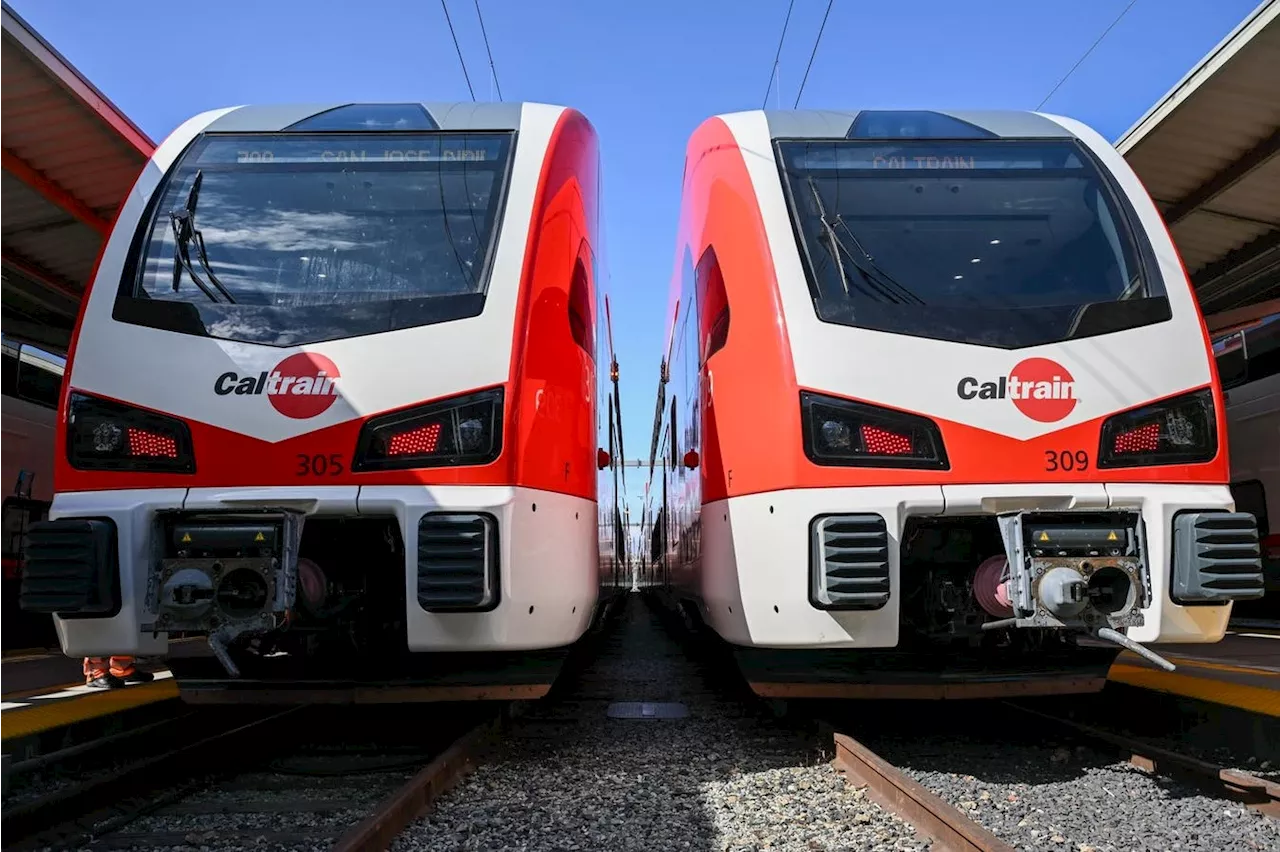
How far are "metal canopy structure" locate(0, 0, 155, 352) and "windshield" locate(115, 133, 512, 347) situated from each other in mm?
2440

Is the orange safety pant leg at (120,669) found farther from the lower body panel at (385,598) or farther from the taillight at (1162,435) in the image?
the taillight at (1162,435)

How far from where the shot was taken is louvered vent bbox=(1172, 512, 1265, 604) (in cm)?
351

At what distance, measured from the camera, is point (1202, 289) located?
11.1 m

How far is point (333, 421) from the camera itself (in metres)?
3.65

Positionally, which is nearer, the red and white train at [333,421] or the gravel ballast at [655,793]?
the gravel ballast at [655,793]

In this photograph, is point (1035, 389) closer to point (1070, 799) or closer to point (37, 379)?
point (1070, 799)

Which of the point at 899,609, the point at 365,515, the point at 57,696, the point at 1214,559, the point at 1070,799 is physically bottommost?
the point at 1070,799

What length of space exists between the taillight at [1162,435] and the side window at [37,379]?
30.8 feet

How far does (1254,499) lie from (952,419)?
7.80 metres

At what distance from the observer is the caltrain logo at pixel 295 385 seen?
3.68 meters

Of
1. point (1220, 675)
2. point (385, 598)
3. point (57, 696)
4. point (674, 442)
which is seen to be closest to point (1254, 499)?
point (1220, 675)

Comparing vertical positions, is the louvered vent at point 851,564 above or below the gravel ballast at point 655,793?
above

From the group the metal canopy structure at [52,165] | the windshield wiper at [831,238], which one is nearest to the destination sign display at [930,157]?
the windshield wiper at [831,238]

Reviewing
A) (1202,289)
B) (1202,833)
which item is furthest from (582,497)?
(1202,289)
